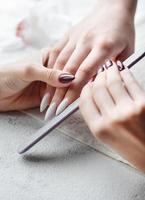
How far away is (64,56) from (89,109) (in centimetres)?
20

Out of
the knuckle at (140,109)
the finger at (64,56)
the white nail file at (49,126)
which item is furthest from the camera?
the finger at (64,56)

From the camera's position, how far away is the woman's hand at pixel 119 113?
498mm

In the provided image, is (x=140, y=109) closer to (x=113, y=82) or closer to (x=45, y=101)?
(x=113, y=82)

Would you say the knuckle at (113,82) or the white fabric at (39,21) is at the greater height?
the knuckle at (113,82)

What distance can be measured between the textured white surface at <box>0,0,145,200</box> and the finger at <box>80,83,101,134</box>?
92 millimetres

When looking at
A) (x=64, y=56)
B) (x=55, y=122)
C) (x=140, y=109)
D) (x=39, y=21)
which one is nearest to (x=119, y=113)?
(x=140, y=109)

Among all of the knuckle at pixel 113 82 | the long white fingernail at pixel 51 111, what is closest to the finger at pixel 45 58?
the long white fingernail at pixel 51 111

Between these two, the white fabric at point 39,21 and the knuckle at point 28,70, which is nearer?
the knuckle at point 28,70

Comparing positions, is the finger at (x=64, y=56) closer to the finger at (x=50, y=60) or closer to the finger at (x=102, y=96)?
the finger at (x=50, y=60)

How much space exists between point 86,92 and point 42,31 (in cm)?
27

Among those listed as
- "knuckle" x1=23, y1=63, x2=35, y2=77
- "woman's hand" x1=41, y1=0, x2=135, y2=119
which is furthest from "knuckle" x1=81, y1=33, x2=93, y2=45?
"knuckle" x1=23, y1=63, x2=35, y2=77

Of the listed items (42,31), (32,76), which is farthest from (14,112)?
(42,31)

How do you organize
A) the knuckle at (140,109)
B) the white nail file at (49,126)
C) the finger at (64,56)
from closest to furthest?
the knuckle at (140,109) → the white nail file at (49,126) → the finger at (64,56)

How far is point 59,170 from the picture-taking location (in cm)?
60
